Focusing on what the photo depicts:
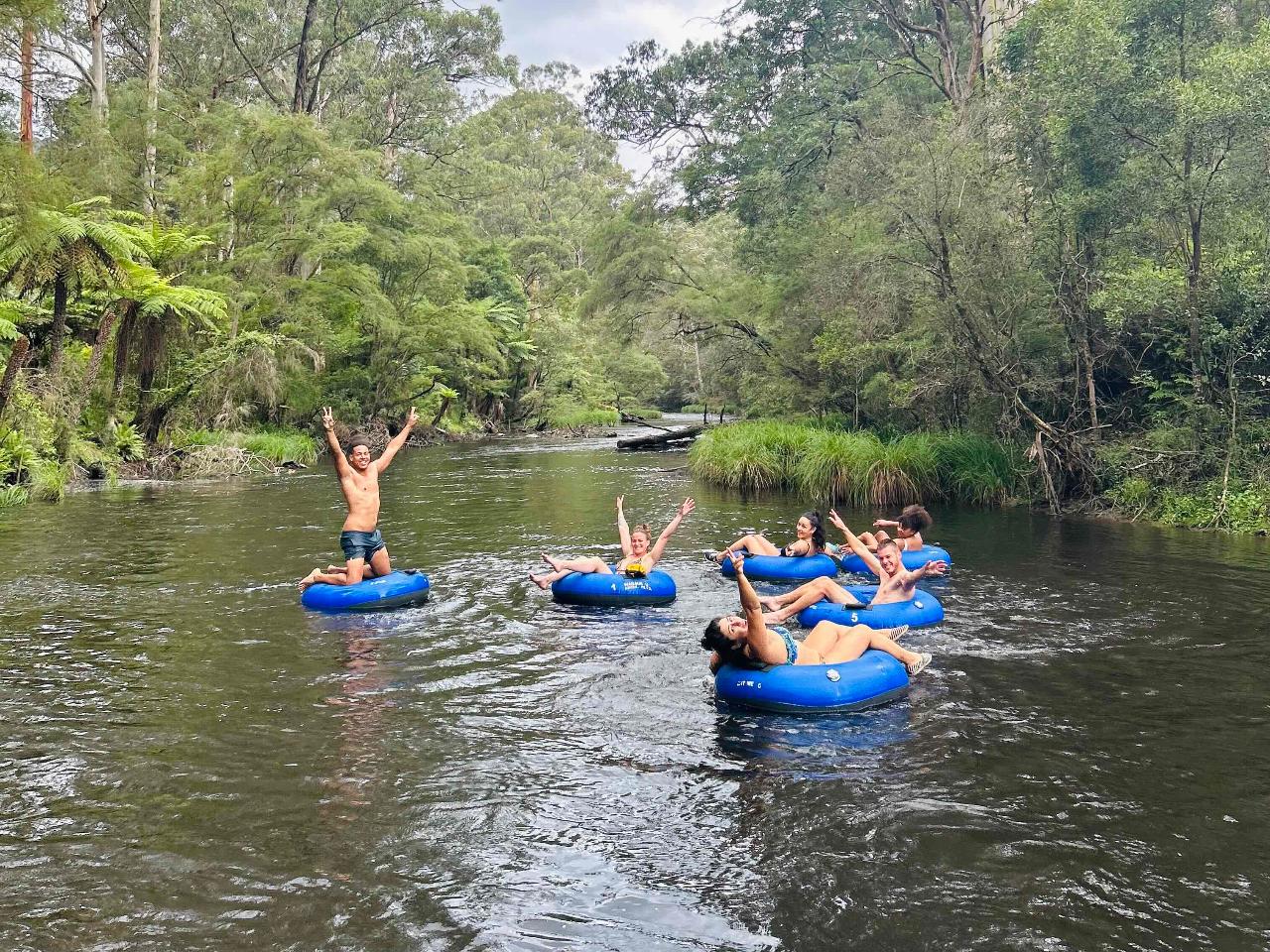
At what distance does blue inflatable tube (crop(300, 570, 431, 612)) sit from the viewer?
9703 millimetres

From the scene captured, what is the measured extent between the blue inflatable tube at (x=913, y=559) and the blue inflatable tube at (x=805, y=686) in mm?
4002

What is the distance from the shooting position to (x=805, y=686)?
270 inches

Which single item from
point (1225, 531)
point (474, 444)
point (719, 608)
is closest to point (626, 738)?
point (719, 608)

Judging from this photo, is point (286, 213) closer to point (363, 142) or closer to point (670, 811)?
point (363, 142)

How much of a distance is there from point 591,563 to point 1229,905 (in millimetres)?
6788

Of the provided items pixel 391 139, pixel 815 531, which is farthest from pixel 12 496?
pixel 391 139

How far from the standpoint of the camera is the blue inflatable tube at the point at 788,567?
1131 cm

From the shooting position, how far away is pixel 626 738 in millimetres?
6445

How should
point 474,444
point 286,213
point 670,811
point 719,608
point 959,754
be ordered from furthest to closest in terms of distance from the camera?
1. point 474,444
2. point 286,213
3. point 719,608
4. point 959,754
5. point 670,811

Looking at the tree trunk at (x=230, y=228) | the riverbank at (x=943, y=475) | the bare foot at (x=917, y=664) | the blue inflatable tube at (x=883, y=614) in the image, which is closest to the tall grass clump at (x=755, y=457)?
the riverbank at (x=943, y=475)

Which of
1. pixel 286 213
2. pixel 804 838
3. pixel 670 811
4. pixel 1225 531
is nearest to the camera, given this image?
pixel 804 838

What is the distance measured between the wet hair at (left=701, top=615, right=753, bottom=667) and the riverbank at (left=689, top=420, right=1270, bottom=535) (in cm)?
1056

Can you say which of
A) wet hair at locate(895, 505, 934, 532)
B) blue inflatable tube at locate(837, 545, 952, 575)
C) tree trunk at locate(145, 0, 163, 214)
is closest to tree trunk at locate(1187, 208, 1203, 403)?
blue inflatable tube at locate(837, 545, 952, 575)

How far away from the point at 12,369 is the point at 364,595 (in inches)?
433
